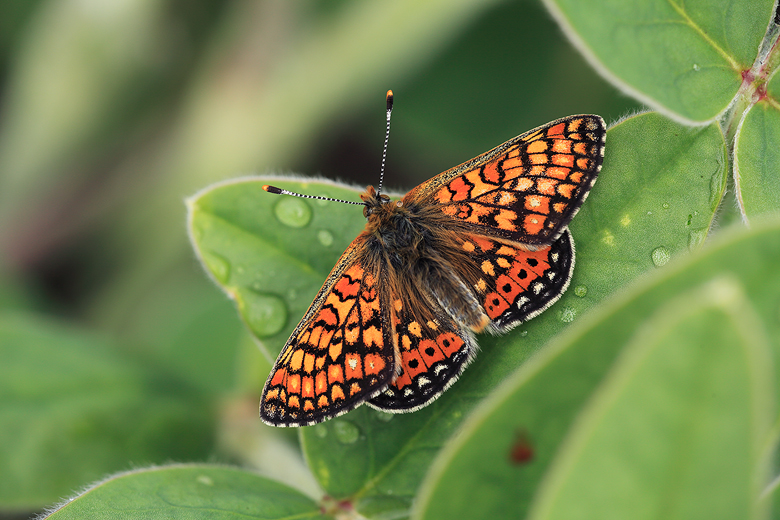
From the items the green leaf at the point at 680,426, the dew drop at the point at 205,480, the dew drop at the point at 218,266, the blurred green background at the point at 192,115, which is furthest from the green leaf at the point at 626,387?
the blurred green background at the point at 192,115

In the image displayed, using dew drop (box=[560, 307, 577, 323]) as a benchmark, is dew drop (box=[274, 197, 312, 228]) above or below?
above

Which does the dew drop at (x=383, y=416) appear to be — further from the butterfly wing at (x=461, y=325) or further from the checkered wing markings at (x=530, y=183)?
the checkered wing markings at (x=530, y=183)

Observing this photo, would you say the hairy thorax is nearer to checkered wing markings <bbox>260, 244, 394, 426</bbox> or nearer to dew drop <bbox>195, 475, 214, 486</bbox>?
checkered wing markings <bbox>260, 244, 394, 426</bbox>

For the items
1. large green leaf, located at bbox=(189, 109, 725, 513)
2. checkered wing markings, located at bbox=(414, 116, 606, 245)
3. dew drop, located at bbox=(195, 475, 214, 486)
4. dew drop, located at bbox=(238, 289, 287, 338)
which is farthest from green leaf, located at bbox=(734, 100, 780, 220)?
dew drop, located at bbox=(195, 475, 214, 486)

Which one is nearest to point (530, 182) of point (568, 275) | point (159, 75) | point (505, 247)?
point (505, 247)

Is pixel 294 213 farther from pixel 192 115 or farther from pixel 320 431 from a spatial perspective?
pixel 192 115

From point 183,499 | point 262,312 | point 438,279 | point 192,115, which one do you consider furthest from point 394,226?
point 192,115
